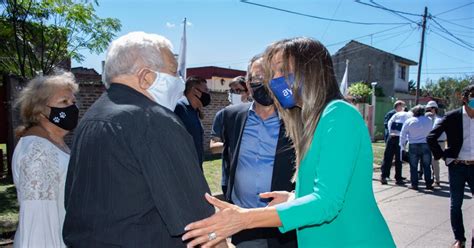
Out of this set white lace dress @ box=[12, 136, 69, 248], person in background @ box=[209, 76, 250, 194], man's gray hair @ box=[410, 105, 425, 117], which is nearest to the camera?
white lace dress @ box=[12, 136, 69, 248]

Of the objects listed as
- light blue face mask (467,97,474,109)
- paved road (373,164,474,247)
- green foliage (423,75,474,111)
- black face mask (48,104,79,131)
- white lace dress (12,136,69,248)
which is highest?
green foliage (423,75,474,111)

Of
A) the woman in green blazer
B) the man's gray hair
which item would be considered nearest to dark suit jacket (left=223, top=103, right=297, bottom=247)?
the woman in green blazer

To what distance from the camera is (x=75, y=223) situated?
172cm

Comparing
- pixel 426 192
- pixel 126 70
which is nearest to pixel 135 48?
pixel 126 70

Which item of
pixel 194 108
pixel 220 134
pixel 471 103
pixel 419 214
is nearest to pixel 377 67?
pixel 419 214

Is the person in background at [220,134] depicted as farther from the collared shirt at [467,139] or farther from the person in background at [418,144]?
the person in background at [418,144]

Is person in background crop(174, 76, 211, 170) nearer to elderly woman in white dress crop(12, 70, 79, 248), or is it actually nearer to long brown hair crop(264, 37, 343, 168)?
elderly woman in white dress crop(12, 70, 79, 248)

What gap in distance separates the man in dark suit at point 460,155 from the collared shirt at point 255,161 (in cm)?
279

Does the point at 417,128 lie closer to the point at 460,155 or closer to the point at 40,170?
the point at 460,155

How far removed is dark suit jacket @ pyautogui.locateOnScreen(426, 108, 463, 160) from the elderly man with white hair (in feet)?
13.3

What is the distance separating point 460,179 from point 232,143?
3.07 metres

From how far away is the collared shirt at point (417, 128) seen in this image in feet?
29.2

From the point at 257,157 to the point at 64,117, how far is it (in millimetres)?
1512

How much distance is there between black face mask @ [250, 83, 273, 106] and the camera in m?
3.16
